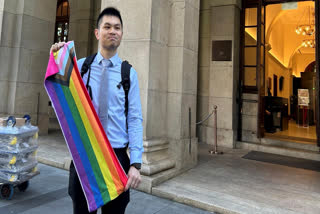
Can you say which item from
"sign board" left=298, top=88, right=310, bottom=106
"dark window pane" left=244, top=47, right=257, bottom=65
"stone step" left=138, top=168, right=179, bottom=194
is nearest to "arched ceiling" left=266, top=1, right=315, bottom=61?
"sign board" left=298, top=88, right=310, bottom=106

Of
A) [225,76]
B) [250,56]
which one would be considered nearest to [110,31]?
[225,76]

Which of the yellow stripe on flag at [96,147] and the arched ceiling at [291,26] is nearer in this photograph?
the yellow stripe on flag at [96,147]

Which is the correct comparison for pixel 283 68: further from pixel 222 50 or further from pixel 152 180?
pixel 152 180

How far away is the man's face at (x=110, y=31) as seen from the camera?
1.71 metres

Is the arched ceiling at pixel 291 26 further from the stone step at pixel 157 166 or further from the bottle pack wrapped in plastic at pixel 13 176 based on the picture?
the bottle pack wrapped in plastic at pixel 13 176

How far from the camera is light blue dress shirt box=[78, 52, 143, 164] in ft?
5.73

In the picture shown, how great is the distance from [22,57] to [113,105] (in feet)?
25.2

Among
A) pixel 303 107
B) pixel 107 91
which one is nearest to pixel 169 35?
pixel 107 91

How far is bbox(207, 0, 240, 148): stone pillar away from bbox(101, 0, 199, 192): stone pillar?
11.7 feet

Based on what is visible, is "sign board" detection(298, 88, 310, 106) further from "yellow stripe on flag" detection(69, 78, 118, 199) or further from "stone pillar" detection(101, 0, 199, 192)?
"yellow stripe on flag" detection(69, 78, 118, 199)

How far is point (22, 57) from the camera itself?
8031 millimetres

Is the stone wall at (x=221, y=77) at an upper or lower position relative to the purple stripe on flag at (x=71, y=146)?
upper

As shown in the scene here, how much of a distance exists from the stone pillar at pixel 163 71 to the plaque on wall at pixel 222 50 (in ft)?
12.2

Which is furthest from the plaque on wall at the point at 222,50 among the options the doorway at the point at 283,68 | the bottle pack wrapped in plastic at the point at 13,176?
the bottle pack wrapped in plastic at the point at 13,176
